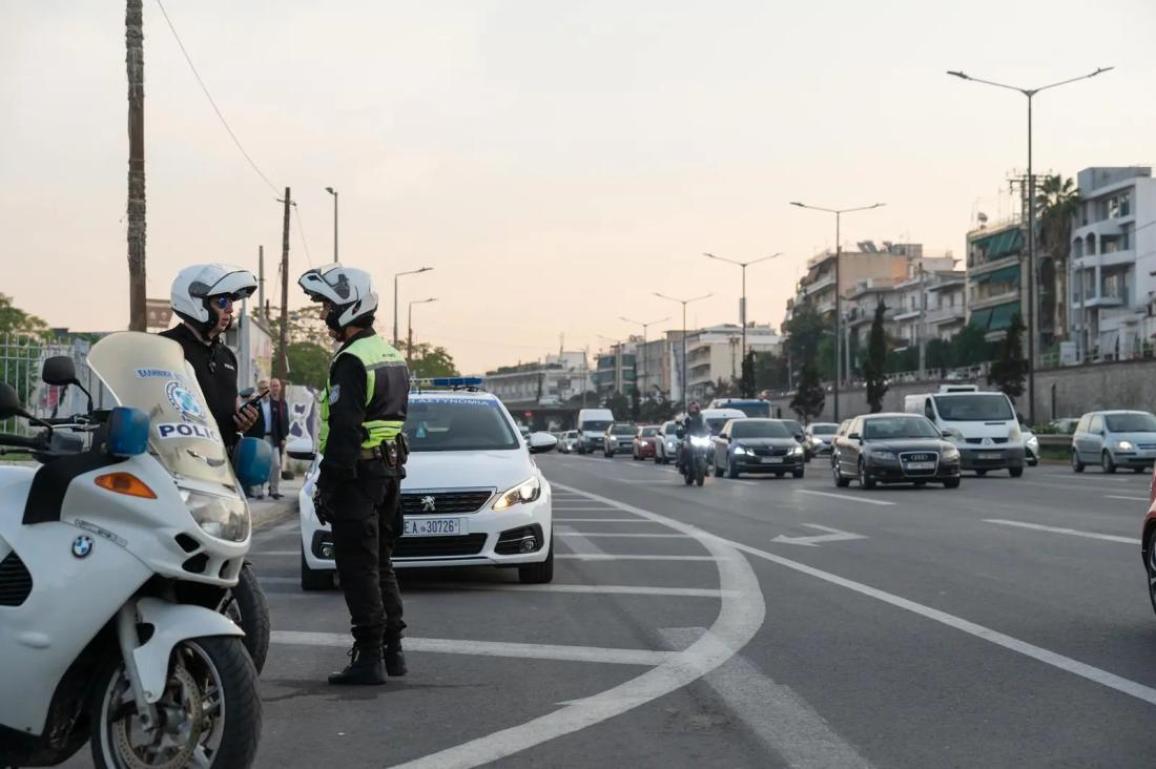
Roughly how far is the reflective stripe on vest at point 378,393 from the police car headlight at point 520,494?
159 inches

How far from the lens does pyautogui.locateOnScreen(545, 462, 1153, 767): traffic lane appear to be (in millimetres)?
6105

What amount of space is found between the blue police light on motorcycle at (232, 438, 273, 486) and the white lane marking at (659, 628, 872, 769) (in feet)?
7.23

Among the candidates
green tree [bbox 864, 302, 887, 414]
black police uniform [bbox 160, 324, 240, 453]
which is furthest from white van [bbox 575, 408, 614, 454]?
black police uniform [bbox 160, 324, 240, 453]

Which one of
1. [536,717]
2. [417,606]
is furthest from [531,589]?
[536,717]

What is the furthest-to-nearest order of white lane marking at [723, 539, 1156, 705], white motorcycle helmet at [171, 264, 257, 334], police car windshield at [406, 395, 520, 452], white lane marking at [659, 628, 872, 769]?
police car windshield at [406, 395, 520, 452]
white lane marking at [723, 539, 1156, 705]
white motorcycle helmet at [171, 264, 257, 334]
white lane marking at [659, 628, 872, 769]

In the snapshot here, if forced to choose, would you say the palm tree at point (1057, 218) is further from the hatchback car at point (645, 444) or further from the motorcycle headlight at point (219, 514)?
the motorcycle headlight at point (219, 514)

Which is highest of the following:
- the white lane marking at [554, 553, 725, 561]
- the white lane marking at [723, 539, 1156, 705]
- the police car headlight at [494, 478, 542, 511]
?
the police car headlight at [494, 478, 542, 511]

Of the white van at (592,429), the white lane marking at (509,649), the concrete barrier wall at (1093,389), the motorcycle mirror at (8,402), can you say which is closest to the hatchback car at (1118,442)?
the concrete barrier wall at (1093,389)

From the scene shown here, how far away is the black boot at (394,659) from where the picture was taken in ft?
25.8

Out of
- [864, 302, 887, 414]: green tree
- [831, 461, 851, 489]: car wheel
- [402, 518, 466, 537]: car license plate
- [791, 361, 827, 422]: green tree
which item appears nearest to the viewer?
[402, 518, 466, 537]: car license plate

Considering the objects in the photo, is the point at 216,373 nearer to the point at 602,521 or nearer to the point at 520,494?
the point at 520,494

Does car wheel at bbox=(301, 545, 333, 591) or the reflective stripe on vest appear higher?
the reflective stripe on vest

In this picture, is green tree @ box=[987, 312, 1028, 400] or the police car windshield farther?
green tree @ box=[987, 312, 1028, 400]

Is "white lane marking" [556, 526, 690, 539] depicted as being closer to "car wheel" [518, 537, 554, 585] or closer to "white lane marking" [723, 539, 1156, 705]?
"white lane marking" [723, 539, 1156, 705]
